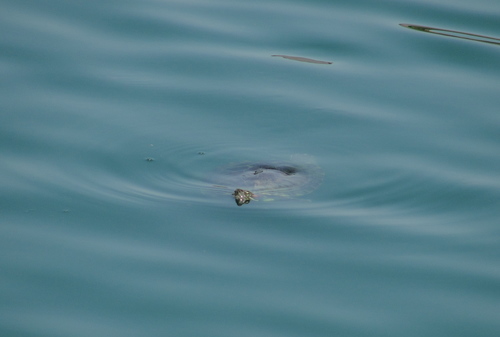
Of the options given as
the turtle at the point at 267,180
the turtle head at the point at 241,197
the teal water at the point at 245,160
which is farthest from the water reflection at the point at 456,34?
the turtle head at the point at 241,197

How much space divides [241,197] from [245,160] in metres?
0.54

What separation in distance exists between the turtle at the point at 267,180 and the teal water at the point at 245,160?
8 centimetres

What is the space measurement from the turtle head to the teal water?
4cm

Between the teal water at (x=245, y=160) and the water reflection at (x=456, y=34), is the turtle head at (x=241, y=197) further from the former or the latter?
the water reflection at (x=456, y=34)

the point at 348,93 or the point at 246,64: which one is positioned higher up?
the point at 246,64

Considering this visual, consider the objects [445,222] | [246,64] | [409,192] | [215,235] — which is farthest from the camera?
[246,64]

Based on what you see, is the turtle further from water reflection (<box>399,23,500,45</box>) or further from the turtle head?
water reflection (<box>399,23,500,45</box>)

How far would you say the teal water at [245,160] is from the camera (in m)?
2.95

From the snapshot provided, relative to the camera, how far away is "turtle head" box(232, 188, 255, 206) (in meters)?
3.71

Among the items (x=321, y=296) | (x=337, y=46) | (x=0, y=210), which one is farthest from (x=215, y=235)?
(x=337, y=46)

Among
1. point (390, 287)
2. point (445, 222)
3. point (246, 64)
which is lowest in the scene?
point (390, 287)

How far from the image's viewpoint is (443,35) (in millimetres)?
6086

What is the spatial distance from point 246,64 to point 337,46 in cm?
89

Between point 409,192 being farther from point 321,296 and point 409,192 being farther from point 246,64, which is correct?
point 246,64
